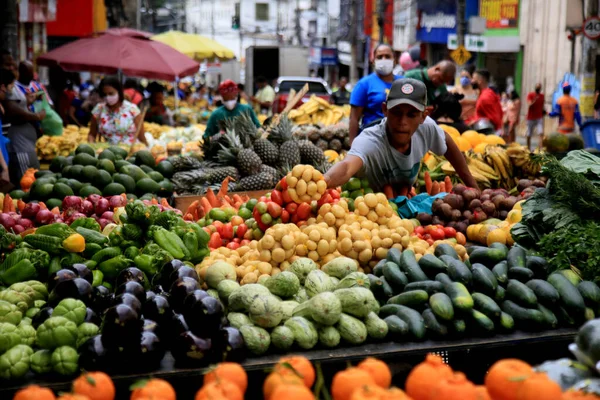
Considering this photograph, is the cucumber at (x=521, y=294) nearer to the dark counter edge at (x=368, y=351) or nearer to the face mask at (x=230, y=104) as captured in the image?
the dark counter edge at (x=368, y=351)

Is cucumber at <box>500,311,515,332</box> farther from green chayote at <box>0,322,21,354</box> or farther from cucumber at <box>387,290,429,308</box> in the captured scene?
green chayote at <box>0,322,21,354</box>

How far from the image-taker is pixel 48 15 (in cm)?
1827

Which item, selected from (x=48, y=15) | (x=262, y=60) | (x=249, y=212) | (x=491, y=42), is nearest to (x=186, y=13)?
(x=262, y=60)

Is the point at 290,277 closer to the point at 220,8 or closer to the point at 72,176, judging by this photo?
the point at 72,176

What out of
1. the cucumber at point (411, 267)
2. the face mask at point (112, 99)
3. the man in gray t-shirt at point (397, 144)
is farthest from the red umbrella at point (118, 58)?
the cucumber at point (411, 267)

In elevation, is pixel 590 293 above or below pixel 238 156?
below

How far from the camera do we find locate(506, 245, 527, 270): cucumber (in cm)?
425

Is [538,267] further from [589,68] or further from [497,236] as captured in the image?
[589,68]

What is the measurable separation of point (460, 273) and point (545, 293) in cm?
46

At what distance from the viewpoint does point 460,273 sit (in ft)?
13.3

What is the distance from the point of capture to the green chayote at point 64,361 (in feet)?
10.8

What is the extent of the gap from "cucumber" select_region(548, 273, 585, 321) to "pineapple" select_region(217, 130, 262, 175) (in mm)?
4511

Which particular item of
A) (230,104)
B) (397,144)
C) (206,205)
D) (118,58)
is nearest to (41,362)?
(206,205)

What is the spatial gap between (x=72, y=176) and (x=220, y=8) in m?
84.6
